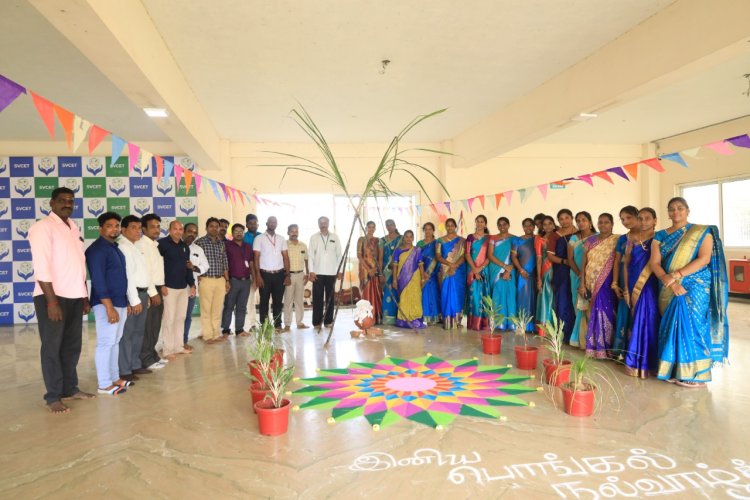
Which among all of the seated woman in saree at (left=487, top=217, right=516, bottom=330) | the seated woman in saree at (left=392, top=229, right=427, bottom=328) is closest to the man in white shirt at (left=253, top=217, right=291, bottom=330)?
the seated woman in saree at (left=392, top=229, right=427, bottom=328)

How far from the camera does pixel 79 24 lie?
8.78 ft

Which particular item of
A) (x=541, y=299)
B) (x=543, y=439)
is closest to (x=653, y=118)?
(x=541, y=299)

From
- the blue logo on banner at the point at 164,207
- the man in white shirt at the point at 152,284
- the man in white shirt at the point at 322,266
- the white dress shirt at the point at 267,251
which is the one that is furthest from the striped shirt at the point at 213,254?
the blue logo on banner at the point at 164,207

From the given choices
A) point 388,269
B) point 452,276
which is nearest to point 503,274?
point 452,276

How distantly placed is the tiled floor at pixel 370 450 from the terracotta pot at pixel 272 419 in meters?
0.08

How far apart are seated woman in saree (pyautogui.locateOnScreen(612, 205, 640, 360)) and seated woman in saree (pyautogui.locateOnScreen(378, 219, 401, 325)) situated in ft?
9.07

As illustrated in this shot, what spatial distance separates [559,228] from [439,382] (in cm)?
253

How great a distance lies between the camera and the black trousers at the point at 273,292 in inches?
228

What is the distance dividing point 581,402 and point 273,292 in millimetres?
3904

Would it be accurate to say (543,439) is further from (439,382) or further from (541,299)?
(541,299)

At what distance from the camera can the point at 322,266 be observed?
6.05m

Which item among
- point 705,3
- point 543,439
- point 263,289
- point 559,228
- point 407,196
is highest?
point 705,3

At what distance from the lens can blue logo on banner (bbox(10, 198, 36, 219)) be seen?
7223 millimetres

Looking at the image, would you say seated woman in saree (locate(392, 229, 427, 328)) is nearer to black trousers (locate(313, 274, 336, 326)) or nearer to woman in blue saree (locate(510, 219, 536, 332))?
black trousers (locate(313, 274, 336, 326))
